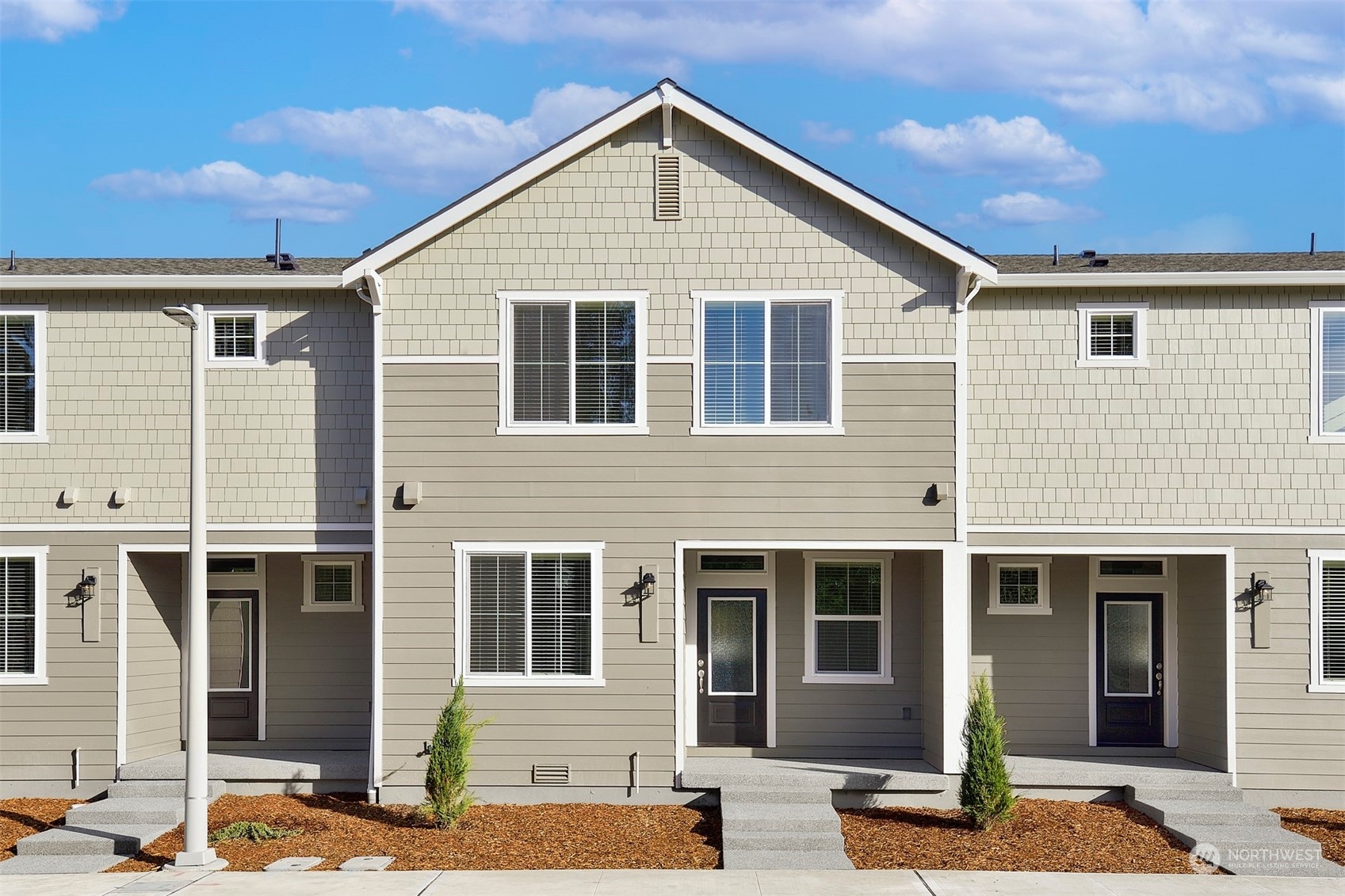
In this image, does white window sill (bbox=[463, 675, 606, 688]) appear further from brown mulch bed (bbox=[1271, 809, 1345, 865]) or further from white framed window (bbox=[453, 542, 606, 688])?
brown mulch bed (bbox=[1271, 809, 1345, 865])

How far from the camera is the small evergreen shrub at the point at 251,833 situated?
11.5 metres

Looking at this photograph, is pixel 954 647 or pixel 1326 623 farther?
pixel 1326 623

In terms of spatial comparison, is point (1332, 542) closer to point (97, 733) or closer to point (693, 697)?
point (693, 697)

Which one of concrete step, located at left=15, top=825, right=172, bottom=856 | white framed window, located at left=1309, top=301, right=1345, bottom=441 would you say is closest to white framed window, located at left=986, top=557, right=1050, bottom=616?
white framed window, located at left=1309, top=301, right=1345, bottom=441

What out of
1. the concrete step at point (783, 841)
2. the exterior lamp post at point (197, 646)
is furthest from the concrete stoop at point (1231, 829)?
the exterior lamp post at point (197, 646)

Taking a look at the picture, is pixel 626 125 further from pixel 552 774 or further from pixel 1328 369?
pixel 1328 369

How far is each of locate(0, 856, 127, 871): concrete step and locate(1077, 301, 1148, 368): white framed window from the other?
1129 centimetres

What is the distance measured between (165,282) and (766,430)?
6.96 meters

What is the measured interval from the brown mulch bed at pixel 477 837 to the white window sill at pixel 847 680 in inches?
89.6

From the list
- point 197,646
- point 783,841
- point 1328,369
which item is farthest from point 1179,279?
point 197,646

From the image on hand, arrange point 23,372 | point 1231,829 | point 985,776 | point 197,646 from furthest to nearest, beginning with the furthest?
point 23,372 < point 1231,829 < point 985,776 < point 197,646

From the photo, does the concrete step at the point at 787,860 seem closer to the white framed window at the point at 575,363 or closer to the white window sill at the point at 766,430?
the white window sill at the point at 766,430

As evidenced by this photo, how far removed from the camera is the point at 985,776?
11781 mm

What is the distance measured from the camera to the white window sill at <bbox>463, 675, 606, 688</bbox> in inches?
507
